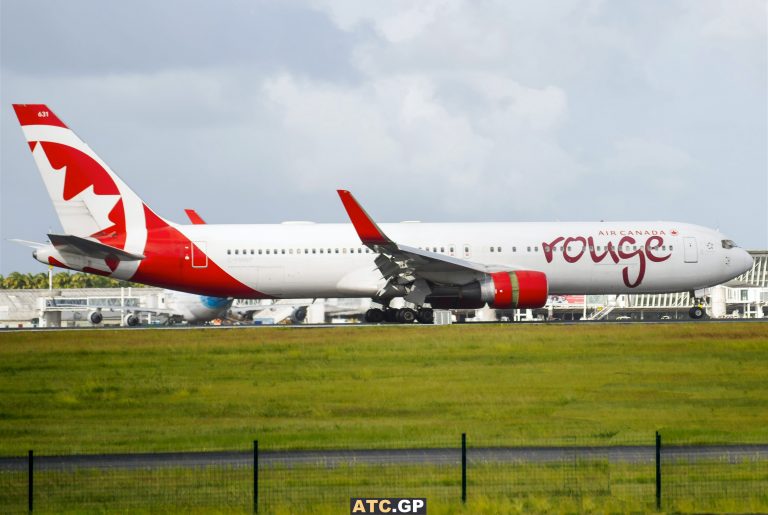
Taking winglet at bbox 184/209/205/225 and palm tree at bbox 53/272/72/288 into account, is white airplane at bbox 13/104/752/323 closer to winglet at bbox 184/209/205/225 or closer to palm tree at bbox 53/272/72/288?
winglet at bbox 184/209/205/225

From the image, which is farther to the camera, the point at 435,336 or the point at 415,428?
the point at 435,336

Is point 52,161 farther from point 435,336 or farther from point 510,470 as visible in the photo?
point 510,470

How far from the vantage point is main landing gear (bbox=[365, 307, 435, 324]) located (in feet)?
151

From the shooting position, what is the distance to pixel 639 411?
101 feet

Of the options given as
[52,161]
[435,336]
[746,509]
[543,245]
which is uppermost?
[52,161]

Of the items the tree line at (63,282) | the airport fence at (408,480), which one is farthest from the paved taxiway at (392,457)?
the tree line at (63,282)

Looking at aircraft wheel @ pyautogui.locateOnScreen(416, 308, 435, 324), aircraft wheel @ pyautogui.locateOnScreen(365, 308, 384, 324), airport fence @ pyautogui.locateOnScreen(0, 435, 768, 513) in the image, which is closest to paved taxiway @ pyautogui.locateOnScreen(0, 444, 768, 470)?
airport fence @ pyautogui.locateOnScreen(0, 435, 768, 513)

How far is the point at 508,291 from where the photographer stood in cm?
4353

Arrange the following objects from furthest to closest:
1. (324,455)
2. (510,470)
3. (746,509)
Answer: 1. (324,455)
2. (510,470)
3. (746,509)

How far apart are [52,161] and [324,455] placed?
27.2m

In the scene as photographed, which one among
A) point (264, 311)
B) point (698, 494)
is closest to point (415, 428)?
point (698, 494)

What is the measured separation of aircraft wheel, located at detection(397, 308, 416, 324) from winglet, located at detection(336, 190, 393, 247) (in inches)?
163

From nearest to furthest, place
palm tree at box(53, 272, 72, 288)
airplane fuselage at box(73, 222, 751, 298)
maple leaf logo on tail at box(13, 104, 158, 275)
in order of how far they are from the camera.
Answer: maple leaf logo on tail at box(13, 104, 158, 275)
airplane fuselage at box(73, 222, 751, 298)
palm tree at box(53, 272, 72, 288)

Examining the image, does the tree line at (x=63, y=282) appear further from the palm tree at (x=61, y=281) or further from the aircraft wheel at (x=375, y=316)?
the aircraft wheel at (x=375, y=316)
